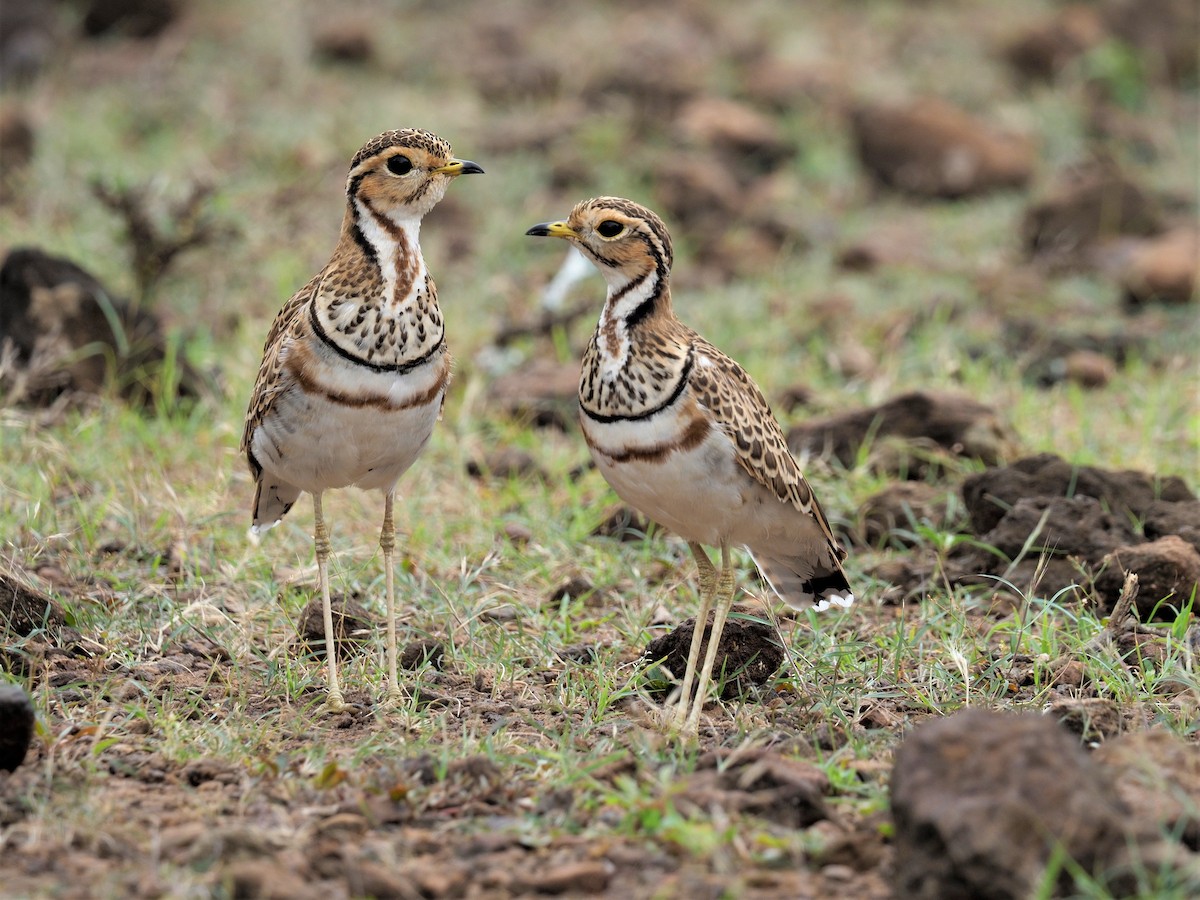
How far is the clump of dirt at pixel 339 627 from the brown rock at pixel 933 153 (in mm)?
6469

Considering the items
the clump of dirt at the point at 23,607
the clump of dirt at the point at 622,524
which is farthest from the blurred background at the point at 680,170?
the clump of dirt at the point at 23,607

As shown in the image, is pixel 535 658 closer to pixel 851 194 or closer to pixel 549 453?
pixel 549 453

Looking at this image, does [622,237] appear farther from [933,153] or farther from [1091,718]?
[933,153]

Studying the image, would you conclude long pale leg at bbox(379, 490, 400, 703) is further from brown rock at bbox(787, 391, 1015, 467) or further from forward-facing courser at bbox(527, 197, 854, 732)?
brown rock at bbox(787, 391, 1015, 467)

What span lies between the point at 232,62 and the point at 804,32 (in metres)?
4.60

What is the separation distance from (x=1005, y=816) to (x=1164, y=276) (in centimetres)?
643

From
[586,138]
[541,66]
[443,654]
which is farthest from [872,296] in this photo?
[443,654]

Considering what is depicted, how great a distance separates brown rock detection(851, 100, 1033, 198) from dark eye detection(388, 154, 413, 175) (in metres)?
6.51

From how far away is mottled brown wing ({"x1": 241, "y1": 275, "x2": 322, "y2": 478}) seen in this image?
179 inches

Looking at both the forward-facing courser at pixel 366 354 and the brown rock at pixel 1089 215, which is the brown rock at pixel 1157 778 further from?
the brown rock at pixel 1089 215

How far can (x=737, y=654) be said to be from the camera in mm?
4781

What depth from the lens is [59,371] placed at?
6719 millimetres

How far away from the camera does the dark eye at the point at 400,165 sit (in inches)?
182

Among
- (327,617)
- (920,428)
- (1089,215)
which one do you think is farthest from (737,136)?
(327,617)
